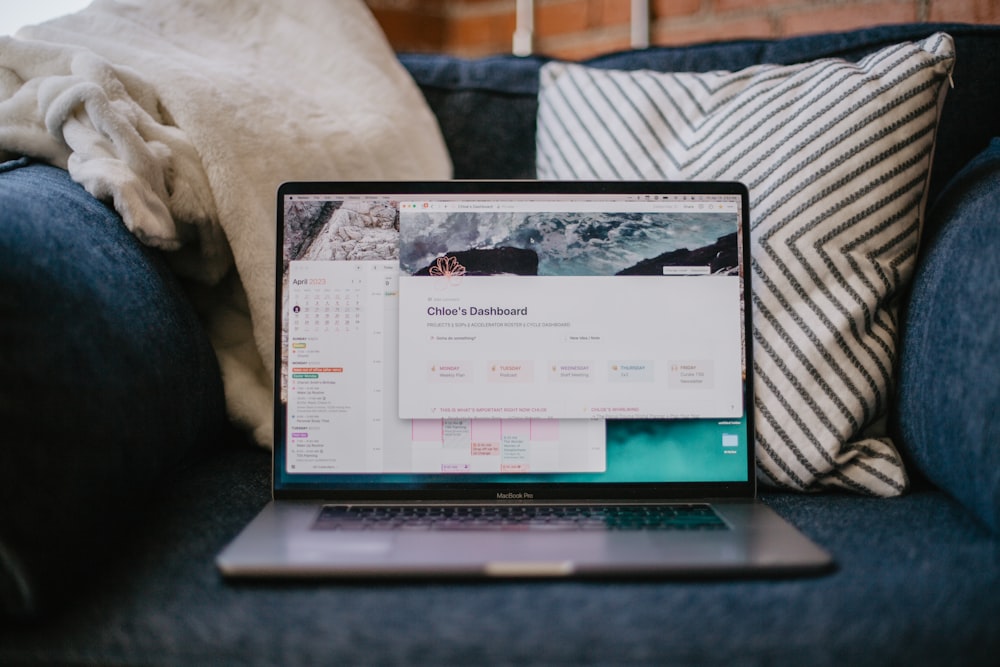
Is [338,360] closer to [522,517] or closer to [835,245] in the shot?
[522,517]

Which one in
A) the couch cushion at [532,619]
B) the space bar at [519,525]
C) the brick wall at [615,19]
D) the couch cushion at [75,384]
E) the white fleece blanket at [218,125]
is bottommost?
the couch cushion at [532,619]

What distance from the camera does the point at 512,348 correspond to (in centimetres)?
73

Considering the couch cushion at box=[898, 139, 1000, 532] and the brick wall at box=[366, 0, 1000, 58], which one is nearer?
the couch cushion at box=[898, 139, 1000, 532]

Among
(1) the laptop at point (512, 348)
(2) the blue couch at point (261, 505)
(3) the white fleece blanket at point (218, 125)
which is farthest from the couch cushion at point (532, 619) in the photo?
(3) the white fleece blanket at point (218, 125)

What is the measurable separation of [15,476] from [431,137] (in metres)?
0.69

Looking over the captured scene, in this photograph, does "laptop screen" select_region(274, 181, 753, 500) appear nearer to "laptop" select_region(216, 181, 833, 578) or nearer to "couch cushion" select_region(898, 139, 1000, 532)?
"laptop" select_region(216, 181, 833, 578)

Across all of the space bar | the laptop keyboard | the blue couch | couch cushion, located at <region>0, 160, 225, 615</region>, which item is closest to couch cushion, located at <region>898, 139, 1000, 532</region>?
the blue couch

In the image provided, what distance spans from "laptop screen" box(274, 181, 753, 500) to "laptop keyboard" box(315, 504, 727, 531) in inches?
1.1

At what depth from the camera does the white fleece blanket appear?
79cm

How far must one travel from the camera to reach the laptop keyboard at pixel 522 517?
643 mm

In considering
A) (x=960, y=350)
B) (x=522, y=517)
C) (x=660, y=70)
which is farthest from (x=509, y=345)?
(x=660, y=70)

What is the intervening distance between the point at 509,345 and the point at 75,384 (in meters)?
0.37

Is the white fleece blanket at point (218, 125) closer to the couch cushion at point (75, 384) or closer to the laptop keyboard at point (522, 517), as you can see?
the couch cushion at point (75, 384)

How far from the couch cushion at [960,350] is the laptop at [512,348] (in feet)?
0.55
